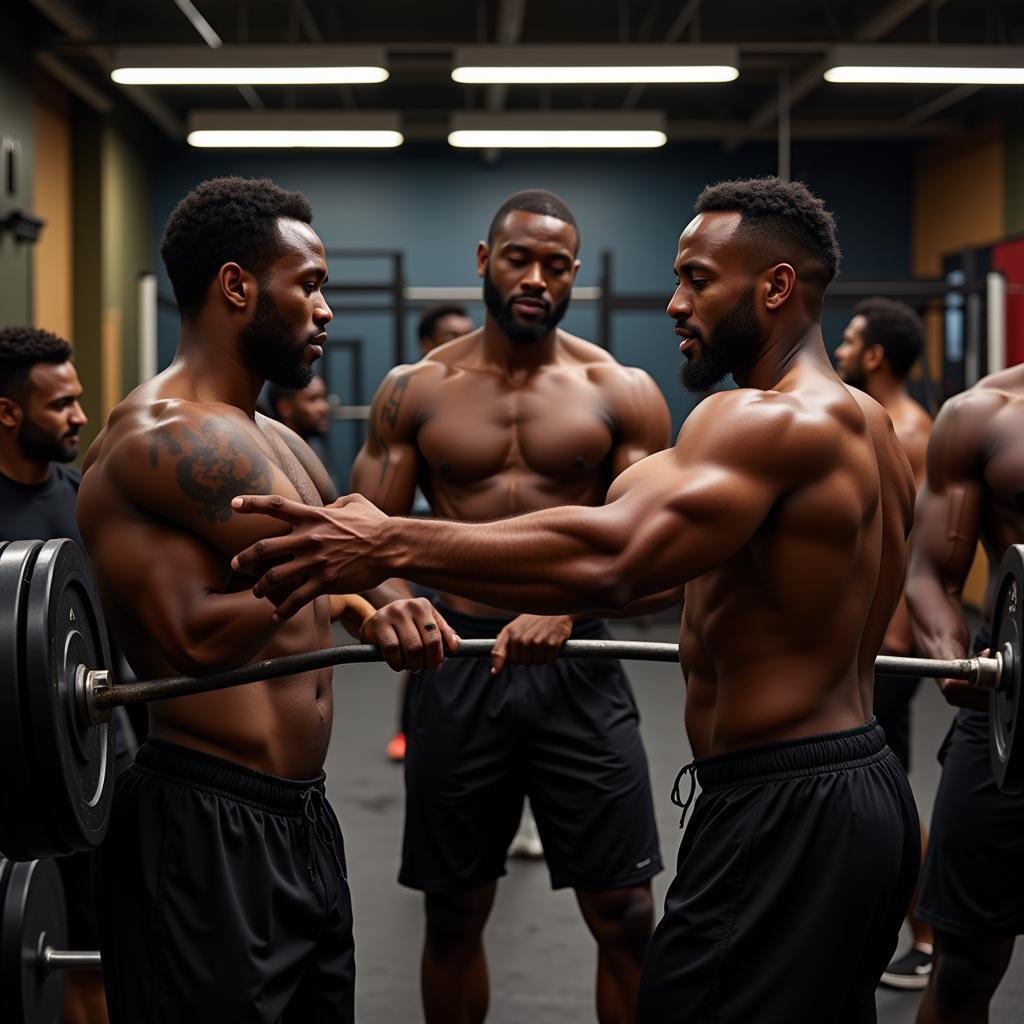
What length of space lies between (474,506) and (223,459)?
3.40 feet

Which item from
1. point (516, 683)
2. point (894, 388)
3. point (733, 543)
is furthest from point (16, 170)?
point (733, 543)

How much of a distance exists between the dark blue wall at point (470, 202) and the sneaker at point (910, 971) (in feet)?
24.5

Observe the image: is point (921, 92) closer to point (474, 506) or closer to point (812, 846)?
point (474, 506)

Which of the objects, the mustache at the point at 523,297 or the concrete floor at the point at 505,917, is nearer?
the mustache at the point at 523,297

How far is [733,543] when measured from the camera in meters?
1.54

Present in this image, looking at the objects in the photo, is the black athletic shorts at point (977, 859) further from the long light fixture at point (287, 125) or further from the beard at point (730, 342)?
the long light fixture at point (287, 125)

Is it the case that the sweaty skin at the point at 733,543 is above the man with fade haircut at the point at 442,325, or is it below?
below

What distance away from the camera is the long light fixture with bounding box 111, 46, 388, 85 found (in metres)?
6.12

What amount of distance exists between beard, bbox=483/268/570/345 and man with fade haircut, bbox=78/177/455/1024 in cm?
86

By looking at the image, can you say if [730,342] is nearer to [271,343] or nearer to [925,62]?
[271,343]

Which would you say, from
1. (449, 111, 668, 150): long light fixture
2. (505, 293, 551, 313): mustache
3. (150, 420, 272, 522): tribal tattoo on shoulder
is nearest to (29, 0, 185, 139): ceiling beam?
(449, 111, 668, 150): long light fixture

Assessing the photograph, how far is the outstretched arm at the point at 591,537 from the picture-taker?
5.01 feet

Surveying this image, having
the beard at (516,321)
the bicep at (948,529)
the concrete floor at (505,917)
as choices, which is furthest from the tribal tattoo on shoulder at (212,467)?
the concrete floor at (505,917)

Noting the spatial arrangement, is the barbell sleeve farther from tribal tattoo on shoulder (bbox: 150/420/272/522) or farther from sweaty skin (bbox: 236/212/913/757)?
tribal tattoo on shoulder (bbox: 150/420/272/522)
